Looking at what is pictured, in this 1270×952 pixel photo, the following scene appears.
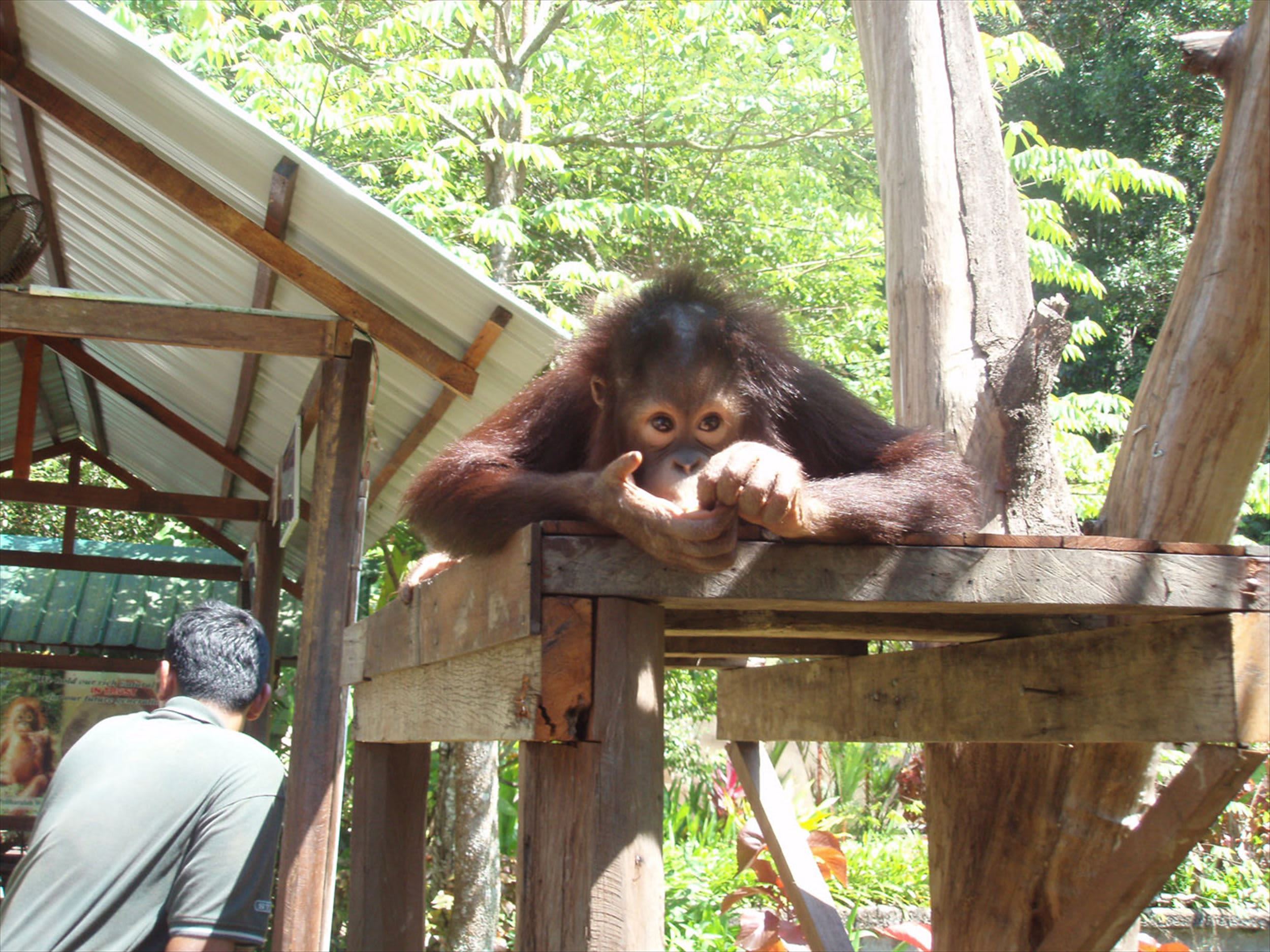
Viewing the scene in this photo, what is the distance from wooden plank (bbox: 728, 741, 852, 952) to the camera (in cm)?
351

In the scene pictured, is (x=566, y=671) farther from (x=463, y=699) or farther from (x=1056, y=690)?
→ (x=1056, y=690)

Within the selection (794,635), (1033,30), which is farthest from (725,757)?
Result: (1033,30)

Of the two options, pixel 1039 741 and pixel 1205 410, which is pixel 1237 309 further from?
pixel 1039 741

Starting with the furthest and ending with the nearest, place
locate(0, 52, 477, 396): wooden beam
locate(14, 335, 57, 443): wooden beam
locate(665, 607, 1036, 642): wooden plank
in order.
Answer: locate(14, 335, 57, 443): wooden beam
locate(0, 52, 477, 396): wooden beam
locate(665, 607, 1036, 642): wooden plank

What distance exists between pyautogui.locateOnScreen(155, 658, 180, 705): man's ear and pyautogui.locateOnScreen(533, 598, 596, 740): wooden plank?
144 centimetres

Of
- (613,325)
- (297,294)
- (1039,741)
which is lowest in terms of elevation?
(1039,741)

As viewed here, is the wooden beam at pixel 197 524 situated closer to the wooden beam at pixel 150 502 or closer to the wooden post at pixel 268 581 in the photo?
the wooden beam at pixel 150 502

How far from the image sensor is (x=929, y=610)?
2.15m

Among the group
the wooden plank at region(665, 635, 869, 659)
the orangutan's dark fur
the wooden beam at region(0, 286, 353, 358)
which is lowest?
the wooden plank at region(665, 635, 869, 659)

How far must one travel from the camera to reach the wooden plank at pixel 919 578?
173cm

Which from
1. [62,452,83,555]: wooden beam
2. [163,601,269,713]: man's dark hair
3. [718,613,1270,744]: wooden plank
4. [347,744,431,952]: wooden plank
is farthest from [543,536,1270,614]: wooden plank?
[62,452,83,555]: wooden beam

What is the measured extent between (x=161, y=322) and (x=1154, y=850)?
392cm

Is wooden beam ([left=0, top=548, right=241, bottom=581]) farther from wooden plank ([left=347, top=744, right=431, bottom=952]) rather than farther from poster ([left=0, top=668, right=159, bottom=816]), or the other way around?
wooden plank ([left=347, top=744, right=431, bottom=952])

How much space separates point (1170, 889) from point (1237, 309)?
7.49 meters
